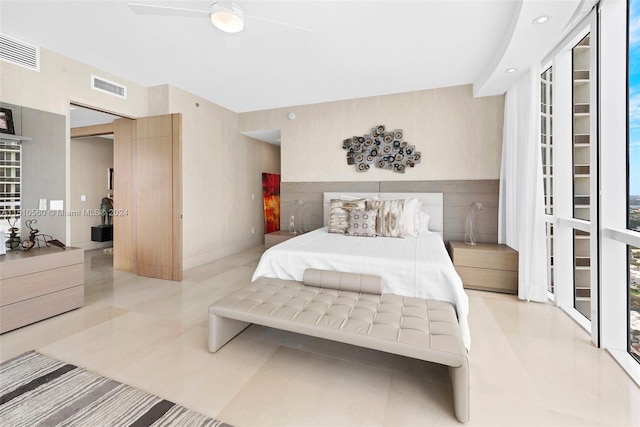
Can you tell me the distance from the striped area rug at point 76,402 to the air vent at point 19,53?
9.35 ft

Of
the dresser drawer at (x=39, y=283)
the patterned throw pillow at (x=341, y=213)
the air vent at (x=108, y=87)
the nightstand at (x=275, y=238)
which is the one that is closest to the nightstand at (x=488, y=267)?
the patterned throw pillow at (x=341, y=213)

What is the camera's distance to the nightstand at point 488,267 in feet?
10.6

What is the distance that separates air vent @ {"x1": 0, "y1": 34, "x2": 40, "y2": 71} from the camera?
104 inches

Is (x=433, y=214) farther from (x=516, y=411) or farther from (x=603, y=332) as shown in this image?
(x=516, y=411)

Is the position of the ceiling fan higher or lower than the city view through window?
higher

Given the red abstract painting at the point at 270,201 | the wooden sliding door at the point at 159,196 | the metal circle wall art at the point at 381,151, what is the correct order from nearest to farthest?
the wooden sliding door at the point at 159,196
the metal circle wall art at the point at 381,151
the red abstract painting at the point at 270,201

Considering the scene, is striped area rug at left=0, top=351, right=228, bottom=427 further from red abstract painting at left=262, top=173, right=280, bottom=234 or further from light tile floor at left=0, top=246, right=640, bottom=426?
red abstract painting at left=262, top=173, right=280, bottom=234

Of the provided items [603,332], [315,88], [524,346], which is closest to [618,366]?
[603,332]

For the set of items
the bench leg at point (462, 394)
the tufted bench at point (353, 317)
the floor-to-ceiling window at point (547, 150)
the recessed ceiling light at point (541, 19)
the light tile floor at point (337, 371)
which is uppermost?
the recessed ceiling light at point (541, 19)

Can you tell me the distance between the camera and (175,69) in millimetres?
3428

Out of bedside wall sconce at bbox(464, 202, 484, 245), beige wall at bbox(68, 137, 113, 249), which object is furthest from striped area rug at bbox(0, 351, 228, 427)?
beige wall at bbox(68, 137, 113, 249)

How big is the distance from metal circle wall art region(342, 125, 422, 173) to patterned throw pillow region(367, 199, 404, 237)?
845 millimetres

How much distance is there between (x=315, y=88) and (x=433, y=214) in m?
2.55

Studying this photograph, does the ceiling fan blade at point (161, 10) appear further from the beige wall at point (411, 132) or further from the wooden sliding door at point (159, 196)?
the beige wall at point (411, 132)
